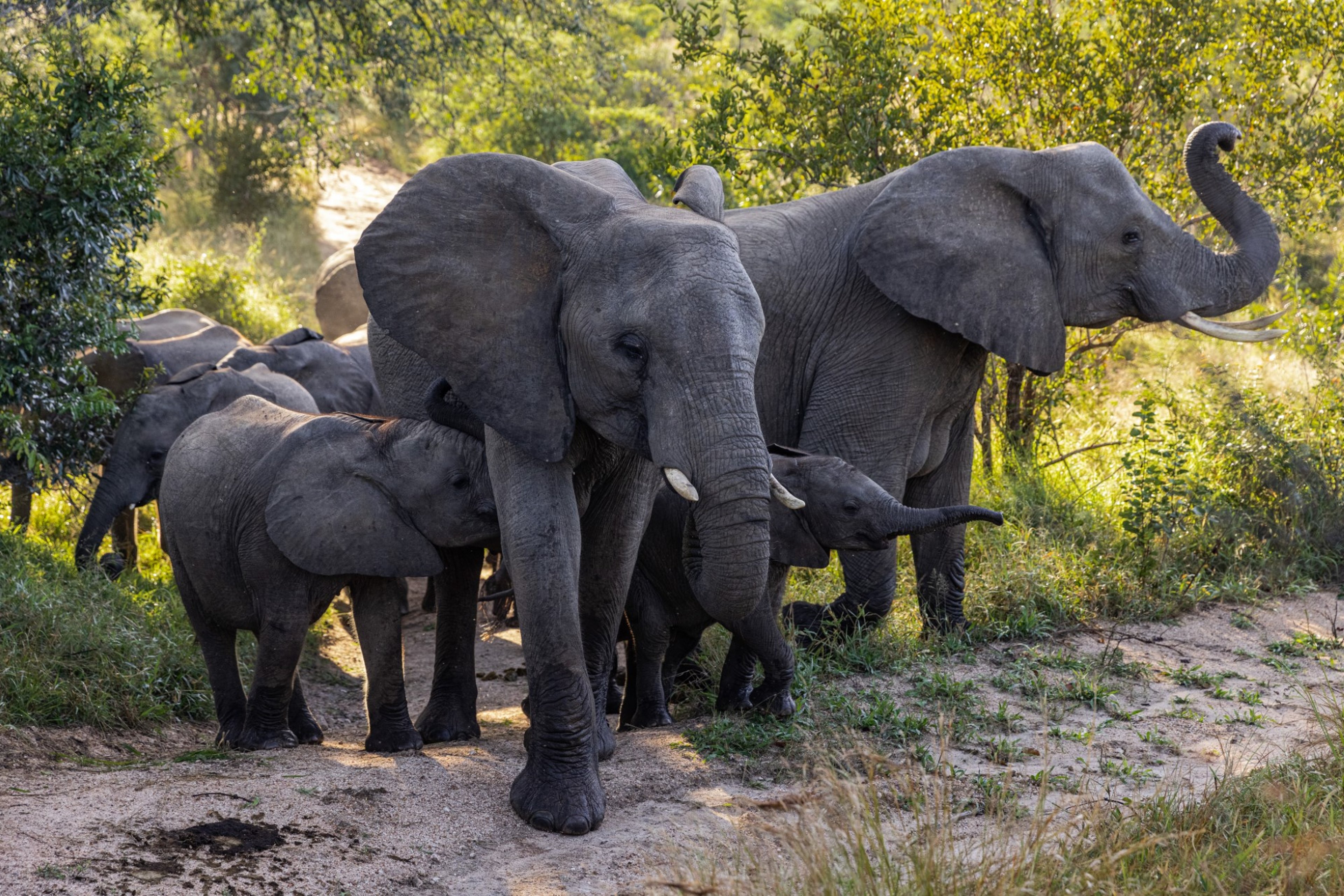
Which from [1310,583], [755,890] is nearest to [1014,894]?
[755,890]

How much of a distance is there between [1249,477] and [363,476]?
5.33 m

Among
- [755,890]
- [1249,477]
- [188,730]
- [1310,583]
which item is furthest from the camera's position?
[1249,477]

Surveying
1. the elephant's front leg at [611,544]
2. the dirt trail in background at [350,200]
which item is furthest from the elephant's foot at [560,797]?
the dirt trail in background at [350,200]

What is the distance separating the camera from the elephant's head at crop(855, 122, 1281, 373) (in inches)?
229

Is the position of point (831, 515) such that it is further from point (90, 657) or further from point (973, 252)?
point (90, 657)

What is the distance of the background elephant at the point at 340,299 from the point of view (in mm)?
14109

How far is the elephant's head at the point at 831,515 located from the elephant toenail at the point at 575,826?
123cm

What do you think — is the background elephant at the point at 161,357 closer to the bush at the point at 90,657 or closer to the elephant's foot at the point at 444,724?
the bush at the point at 90,657

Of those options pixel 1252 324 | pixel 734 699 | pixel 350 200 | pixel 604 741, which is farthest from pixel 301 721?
pixel 350 200

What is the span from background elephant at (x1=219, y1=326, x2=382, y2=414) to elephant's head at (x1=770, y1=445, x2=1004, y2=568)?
445 cm

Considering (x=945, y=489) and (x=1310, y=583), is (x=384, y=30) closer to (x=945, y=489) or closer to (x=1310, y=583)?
(x=945, y=489)

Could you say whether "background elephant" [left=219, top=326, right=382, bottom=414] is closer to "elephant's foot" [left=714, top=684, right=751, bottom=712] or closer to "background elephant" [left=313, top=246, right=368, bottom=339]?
"elephant's foot" [left=714, top=684, right=751, bottom=712]

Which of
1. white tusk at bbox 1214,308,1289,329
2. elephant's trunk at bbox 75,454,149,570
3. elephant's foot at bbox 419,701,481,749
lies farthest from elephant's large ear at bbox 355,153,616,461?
elephant's trunk at bbox 75,454,149,570

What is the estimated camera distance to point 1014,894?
320 centimetres
